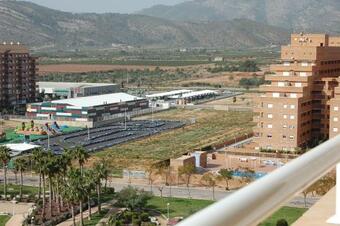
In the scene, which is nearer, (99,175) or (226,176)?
(99,175)

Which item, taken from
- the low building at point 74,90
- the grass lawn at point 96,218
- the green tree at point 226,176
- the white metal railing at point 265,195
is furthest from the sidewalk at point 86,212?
the low building at point 74,90

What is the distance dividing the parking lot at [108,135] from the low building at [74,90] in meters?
7.21

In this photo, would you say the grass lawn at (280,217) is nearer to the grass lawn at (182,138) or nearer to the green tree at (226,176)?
the green tree at (226,176)

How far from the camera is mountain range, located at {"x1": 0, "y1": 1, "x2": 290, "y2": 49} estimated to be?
10188cm

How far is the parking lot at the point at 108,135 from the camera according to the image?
18730 mm

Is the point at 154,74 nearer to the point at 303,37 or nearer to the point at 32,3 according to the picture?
the point at 303,37

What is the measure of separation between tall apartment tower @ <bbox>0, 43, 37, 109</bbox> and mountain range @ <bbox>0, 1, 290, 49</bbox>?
6783cm

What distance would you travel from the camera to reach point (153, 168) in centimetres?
1446

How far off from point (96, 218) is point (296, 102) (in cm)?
712

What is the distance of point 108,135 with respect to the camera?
20.9 meters

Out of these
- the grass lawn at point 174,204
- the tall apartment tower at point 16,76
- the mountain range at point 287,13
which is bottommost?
the grass lawn at point 174,204

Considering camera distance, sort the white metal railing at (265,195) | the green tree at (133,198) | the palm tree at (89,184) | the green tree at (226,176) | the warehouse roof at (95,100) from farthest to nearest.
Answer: the warehouse roof at (95,100)
the green tree at (226,176)
the green tree at (133,198)
the palm tree at (89,184)
the white metal railing at (265,195)

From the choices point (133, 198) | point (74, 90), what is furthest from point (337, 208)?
point (74, 90)

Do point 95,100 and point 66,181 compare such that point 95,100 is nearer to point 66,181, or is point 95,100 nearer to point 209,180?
point 209,180
